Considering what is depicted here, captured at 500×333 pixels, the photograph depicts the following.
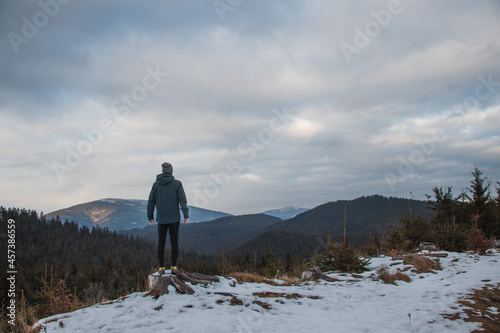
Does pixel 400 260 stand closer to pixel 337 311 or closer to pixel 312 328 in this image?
pixel 337 311

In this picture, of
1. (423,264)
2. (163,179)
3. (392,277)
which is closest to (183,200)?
(163,179)

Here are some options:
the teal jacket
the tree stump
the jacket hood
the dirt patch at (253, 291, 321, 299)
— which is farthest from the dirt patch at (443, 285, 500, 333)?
the jacket hood

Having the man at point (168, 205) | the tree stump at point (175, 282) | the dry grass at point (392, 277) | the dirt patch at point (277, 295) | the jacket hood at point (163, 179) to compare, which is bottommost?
the dry grass at point (392, 277)

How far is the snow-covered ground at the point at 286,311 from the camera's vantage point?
4.26 m

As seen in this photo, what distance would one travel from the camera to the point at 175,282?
6.16 m

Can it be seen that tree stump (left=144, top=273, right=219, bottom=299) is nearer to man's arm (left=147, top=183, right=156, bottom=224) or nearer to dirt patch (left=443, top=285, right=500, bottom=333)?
man's arm (left=147, top=183, right=156, bottom=224)

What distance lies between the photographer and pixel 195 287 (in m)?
6.24

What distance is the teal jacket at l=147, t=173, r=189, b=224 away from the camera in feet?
24.0

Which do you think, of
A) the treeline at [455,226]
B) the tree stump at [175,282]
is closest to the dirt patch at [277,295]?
the tree stump at [175,282]

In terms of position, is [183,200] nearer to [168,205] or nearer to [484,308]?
[168,205]

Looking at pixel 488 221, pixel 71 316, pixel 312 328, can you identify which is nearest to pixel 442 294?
pixel 312 328

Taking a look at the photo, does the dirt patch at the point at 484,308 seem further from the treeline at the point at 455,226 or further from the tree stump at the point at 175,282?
the treeline at the point at 455,226

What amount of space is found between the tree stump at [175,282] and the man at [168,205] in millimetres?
502

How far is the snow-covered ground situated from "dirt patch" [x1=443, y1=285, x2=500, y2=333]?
148 millimetres
